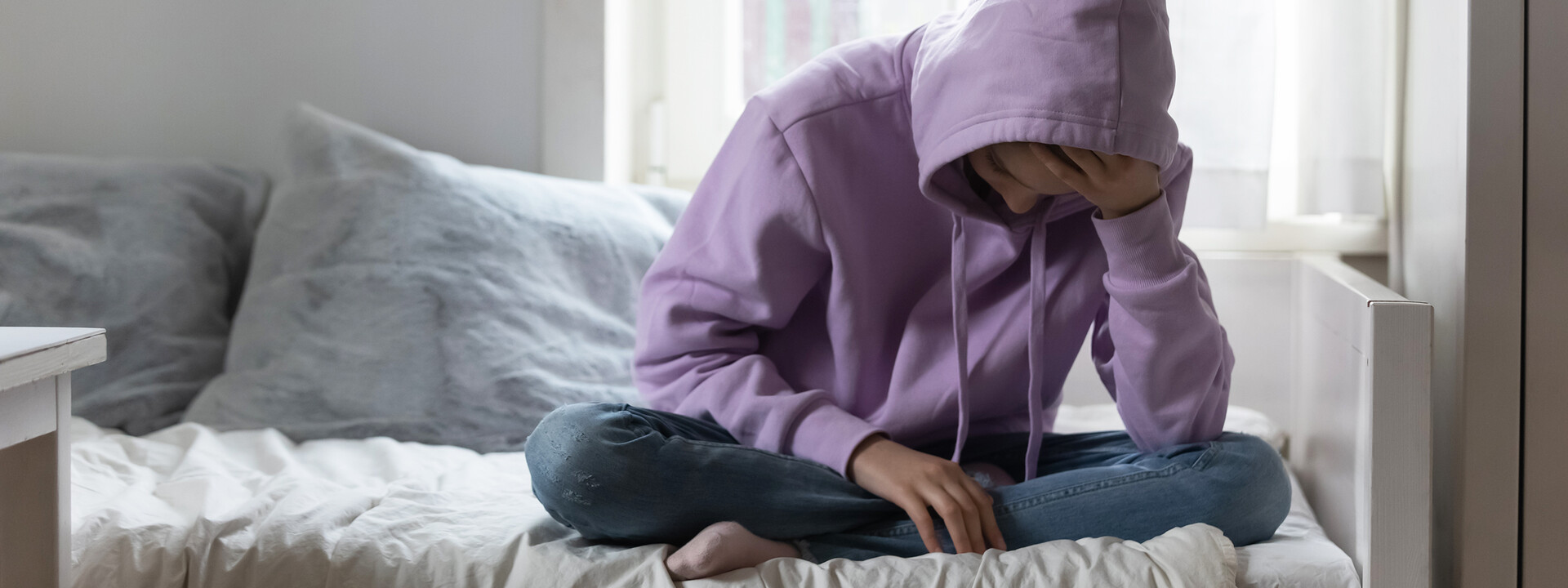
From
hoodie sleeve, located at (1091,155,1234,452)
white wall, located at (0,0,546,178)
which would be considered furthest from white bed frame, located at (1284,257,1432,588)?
white wall, located at (0,0,546,178)

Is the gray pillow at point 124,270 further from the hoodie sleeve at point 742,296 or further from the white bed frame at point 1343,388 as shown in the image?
the white bed frame at point 1343,388

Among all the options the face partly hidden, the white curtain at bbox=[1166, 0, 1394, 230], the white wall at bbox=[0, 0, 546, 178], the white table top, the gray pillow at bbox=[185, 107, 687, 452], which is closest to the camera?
the white table top

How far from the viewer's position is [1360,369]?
79 centimetres

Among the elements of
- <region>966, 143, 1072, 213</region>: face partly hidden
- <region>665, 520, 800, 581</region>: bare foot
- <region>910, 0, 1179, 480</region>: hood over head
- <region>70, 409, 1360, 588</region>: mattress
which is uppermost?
<region>910, 0, 1179, 480</region>: hood over head

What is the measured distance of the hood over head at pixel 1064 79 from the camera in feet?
2.17

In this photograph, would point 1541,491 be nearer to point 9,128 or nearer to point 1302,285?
point 1302,285

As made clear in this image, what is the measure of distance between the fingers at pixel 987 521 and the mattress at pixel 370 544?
1.8 inches

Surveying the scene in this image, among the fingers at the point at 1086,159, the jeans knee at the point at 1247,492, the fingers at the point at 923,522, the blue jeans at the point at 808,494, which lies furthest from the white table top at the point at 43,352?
the jeans knee at the point at 1247,492

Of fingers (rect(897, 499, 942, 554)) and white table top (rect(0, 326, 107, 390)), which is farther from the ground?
white table top (rect(0, 326, 107, 390))

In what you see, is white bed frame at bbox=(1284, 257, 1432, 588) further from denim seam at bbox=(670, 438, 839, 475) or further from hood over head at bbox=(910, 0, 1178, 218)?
denim seam at bbox=(670, 438, 839, 475)

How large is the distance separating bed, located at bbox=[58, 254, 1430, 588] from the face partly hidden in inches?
9.5

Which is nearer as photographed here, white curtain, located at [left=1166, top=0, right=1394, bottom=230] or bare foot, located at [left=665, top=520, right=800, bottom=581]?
bare foot, located at [left=665, top=520, right=800, bottom=581]

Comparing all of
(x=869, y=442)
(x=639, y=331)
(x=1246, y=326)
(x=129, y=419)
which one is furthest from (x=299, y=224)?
(x=1246, y=326)

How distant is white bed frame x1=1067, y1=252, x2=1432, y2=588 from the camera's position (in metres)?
0.70
